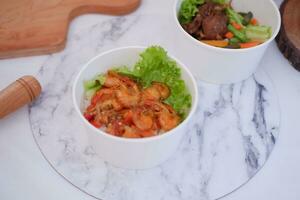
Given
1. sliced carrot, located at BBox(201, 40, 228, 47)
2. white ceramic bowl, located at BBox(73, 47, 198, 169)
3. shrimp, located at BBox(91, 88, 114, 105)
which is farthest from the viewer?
sliced carrot, located at BBox(201, 40, 228, 47)

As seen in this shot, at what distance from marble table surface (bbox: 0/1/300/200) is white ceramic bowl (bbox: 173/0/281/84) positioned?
0.35ft

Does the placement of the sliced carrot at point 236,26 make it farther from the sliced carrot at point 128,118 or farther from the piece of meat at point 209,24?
the sliced carrot at point 128,118

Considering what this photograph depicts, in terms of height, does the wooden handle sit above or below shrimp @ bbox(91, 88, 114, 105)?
below

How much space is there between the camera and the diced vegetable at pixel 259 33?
1.16 m

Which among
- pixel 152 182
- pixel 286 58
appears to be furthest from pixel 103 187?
pixel 286 58

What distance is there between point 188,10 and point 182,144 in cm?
38

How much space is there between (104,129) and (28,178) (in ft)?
0.65

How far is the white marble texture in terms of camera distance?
3.11ft

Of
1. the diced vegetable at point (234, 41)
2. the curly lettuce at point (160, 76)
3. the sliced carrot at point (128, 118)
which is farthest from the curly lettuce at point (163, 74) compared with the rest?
the diced vegetable at point (234, 41)

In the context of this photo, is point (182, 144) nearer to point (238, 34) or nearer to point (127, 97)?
point (127, 97)

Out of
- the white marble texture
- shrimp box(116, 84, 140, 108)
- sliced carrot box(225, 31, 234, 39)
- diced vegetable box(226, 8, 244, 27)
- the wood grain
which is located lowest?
the white marble texture

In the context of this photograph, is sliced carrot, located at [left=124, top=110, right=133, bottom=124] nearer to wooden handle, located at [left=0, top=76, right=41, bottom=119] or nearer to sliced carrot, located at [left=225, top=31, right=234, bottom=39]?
wooden handle, located at [left=0, top=76, right=41, bottom=119]

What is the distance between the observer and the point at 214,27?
114 cm

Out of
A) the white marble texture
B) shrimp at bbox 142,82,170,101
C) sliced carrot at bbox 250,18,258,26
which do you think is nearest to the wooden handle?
the white marble texture
